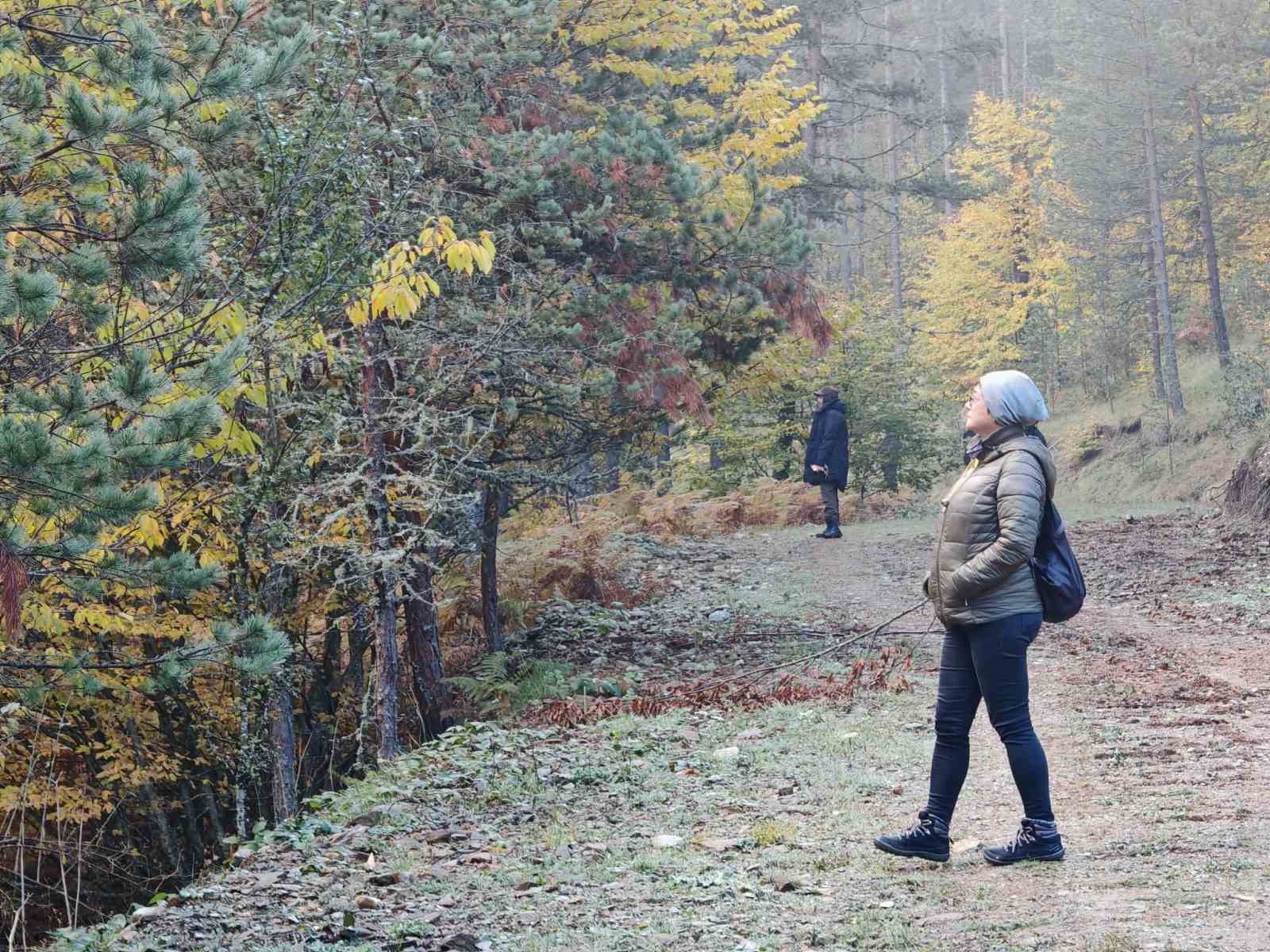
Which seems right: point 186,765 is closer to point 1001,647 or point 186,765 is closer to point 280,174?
point 280,174

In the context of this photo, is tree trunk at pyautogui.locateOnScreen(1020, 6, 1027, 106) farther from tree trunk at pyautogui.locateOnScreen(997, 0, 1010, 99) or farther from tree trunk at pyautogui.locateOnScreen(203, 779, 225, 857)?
tree trunk at pyautogui.locateOnScreen(203, 779, 225, 857)

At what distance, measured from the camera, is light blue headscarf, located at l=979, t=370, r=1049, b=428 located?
5145 mm

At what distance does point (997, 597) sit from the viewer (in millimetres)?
5059

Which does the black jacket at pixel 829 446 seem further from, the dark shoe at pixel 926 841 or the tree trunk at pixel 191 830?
the dark shoe at pixel 926 841

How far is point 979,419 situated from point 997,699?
1192mm

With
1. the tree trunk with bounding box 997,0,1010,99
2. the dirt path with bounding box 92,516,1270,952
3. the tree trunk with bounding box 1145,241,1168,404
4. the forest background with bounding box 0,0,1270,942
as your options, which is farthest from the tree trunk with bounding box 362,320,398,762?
the tree trunk with bounding box 997,0,1010,99

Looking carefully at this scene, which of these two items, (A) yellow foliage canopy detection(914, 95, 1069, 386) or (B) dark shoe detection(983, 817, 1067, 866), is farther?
(A) yellow foliage canopy detection(914, 95, 1069, 386)

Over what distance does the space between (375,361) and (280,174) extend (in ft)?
10.2

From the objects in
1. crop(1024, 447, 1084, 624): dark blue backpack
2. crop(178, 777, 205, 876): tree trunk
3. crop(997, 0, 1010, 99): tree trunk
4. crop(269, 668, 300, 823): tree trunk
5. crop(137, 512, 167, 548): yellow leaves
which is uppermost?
crop(997, 0, 1010, 99): tree trunk

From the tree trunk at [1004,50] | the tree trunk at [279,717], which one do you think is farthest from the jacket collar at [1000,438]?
the tree trunk at [1004,50]

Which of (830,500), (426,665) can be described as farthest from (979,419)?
(830,500)

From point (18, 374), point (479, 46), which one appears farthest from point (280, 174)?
point (479, 46)

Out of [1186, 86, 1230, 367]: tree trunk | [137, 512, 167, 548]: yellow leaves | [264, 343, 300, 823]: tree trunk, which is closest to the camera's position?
[137, 512, 167, 548]: yellow leaves

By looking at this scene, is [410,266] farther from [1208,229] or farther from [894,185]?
[1208,229]
